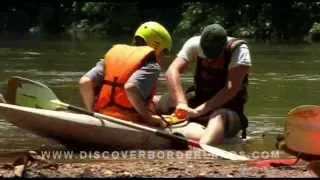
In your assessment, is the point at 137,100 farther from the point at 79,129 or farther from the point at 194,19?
the point at 194,19

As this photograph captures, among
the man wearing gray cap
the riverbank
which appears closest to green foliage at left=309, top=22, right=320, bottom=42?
the man wearing gray cap

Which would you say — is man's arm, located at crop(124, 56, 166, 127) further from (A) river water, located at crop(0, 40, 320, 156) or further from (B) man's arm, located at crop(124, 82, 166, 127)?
(A) river water, located at crop(0, 40, 320, 156)

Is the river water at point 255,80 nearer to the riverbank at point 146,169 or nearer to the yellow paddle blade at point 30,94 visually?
the yellow paddle blade at point 30,94

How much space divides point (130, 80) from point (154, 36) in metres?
0.57

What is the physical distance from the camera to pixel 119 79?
6.43 metres

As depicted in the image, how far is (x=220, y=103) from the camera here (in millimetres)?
6539

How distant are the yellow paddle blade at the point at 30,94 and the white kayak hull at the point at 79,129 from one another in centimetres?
44

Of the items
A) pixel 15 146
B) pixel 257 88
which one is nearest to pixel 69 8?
pixel 257 88

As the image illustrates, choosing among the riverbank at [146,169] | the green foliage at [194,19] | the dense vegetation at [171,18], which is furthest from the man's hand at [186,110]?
the green foliage at [194,19]

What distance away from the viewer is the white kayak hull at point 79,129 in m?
6.21

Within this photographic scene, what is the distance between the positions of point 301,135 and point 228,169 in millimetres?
648

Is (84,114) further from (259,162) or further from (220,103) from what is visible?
(259,162)

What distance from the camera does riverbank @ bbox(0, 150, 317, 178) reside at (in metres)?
4.99

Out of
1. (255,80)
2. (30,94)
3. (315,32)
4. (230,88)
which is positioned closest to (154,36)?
(230,88)
